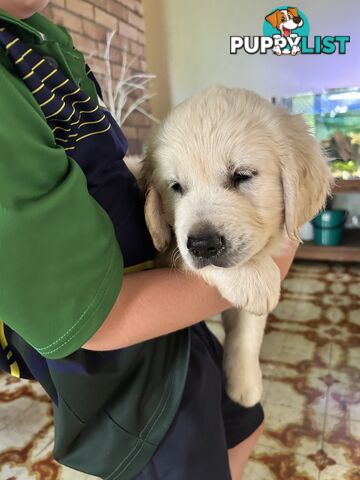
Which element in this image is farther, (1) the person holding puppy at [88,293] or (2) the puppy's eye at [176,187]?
(2) the puppy's eye at [176,187]

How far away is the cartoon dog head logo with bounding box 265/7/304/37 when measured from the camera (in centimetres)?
339

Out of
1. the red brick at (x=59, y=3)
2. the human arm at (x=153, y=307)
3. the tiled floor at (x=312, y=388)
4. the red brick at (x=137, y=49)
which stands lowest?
the tiled floor at (x=312, y=388)

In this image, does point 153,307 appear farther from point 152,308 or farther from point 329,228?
point 329,228

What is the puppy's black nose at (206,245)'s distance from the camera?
32.5 inches

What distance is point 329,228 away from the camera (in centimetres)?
322

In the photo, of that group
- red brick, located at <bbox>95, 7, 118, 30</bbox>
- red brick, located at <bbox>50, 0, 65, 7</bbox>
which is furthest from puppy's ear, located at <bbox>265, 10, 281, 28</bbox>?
red brick, located at <bbox>50, 0, 65, 7</bbox>

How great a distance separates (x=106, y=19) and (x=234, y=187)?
9.43 ft

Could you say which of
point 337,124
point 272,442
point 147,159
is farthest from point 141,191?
point 337,124

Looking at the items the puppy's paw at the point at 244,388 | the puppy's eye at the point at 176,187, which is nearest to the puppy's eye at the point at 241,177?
the puppy's eye at the point at 176,187

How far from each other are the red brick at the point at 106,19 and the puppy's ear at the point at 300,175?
264cm

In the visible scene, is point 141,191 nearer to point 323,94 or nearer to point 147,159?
point 147,159

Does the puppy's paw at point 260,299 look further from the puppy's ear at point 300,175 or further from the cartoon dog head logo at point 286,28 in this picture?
the cartoon dog head logo at point 286,28

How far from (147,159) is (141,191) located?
0.29 feet

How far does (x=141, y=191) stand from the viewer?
99 centimetres
